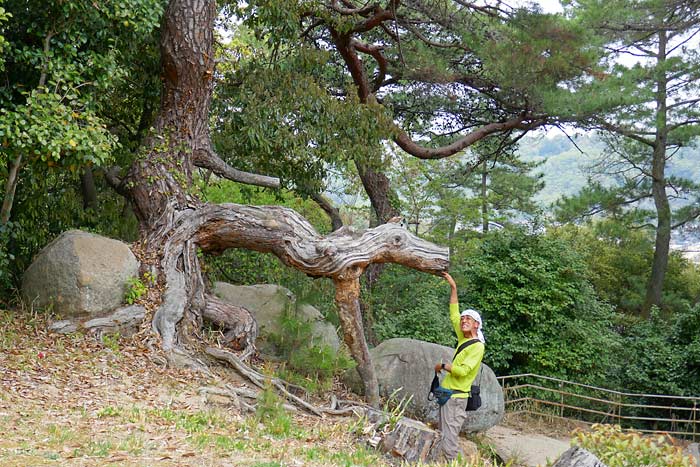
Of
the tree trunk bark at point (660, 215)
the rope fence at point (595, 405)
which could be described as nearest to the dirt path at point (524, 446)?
the rope fence at point (595, 405)

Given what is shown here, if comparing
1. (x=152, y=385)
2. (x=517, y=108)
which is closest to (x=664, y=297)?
(x=517, y=108)

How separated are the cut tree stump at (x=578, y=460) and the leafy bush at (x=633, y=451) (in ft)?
1.59

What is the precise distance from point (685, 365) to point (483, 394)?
677 centimetres

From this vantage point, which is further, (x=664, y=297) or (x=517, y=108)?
(x=664, y=297)

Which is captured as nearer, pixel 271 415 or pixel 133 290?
pixel 271 415

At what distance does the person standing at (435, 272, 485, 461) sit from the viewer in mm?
7766

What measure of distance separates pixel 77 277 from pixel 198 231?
1.87m

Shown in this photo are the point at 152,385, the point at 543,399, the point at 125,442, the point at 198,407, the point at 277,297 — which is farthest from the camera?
the point at 543,399

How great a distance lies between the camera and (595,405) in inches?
661

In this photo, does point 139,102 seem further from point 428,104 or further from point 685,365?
point 685,365

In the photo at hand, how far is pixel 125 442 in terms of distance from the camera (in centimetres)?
596

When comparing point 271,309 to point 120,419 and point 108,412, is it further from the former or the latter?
point 120,419

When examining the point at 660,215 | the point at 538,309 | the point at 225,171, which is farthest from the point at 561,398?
the point at 660,215

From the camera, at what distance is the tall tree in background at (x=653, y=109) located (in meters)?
19.5
